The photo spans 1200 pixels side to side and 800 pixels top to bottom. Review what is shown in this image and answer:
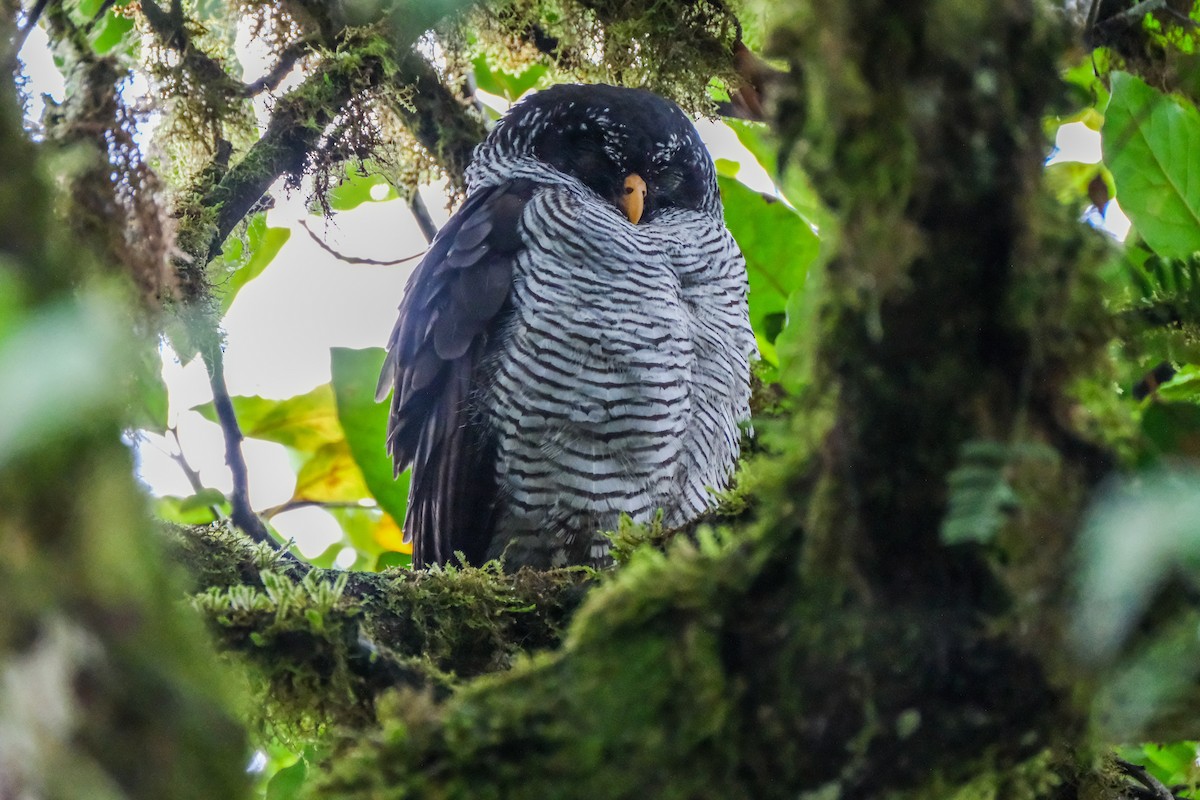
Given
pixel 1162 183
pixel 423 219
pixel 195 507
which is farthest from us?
pixel 423 219

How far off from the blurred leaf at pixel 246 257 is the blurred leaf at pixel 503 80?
1044 mm

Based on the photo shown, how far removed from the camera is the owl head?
368 centimetres

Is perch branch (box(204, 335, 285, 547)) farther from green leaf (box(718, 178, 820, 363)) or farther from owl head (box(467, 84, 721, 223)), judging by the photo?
green leaf (box(718, 178, 820, 363))

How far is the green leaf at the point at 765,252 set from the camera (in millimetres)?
4047

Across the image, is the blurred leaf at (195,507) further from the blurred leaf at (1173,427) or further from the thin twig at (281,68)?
the blurred leaf at (1173,427)

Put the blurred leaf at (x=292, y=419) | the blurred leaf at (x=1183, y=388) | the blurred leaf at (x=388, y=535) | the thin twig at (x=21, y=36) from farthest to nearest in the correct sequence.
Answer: the blurred leaf at (x=388, y=535)
the blurred leaf at (x=292, y=419)
the blurred leaf at (x=1183, y=388)
the thin twig at (x=21, y=36)

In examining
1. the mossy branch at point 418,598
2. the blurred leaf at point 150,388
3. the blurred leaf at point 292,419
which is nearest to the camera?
the blurred leaf at point 150,388

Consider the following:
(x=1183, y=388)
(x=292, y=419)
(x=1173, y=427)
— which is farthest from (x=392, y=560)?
(x=1173, y=427)

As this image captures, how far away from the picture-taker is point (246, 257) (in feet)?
13.1

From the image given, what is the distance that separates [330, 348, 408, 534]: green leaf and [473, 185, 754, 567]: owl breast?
29.3 inches

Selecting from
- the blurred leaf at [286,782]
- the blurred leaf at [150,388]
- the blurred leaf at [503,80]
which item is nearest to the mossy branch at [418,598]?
the blurred leaf at [150,388]

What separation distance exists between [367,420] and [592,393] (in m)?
1.08

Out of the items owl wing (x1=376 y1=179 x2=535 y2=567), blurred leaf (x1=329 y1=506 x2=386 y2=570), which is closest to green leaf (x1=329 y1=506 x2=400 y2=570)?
blurred leaf (x1=329 y1=506 x2=386 y2=570)

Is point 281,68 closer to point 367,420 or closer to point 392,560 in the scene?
point 367,420
